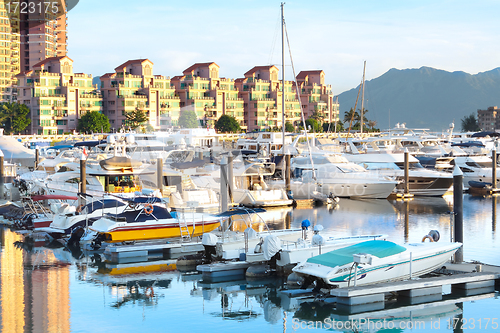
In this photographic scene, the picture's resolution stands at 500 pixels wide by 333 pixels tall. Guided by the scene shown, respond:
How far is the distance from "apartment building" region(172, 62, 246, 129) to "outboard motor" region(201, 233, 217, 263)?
77.1 m

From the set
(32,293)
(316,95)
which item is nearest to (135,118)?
(316,95)

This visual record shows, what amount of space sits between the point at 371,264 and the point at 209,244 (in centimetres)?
500

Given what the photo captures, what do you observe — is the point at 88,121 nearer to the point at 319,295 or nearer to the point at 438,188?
the point at 438,188

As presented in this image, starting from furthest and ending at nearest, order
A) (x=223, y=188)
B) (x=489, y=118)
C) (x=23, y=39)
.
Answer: (x=489, y=118) < (x=23, y=39) < (x=223, y=188)

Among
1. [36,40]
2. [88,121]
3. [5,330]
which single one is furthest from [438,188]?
[36,40]

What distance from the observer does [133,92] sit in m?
88.3

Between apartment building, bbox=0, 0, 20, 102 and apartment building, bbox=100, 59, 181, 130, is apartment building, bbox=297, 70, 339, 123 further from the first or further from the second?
apartment building, bbox=0, 0, 20, 102

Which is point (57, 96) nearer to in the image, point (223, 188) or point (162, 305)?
point (223, 188)

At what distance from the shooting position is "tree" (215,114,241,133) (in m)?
91.3

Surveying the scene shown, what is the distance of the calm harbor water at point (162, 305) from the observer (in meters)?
12.1

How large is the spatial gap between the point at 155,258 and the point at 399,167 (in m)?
24.2

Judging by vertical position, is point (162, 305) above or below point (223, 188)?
below

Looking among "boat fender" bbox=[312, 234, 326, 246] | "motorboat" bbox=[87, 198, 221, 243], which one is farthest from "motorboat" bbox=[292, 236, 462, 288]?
"motorboat" bbox=[87, 198, 221, 243]

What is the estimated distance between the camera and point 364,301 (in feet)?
41.5
